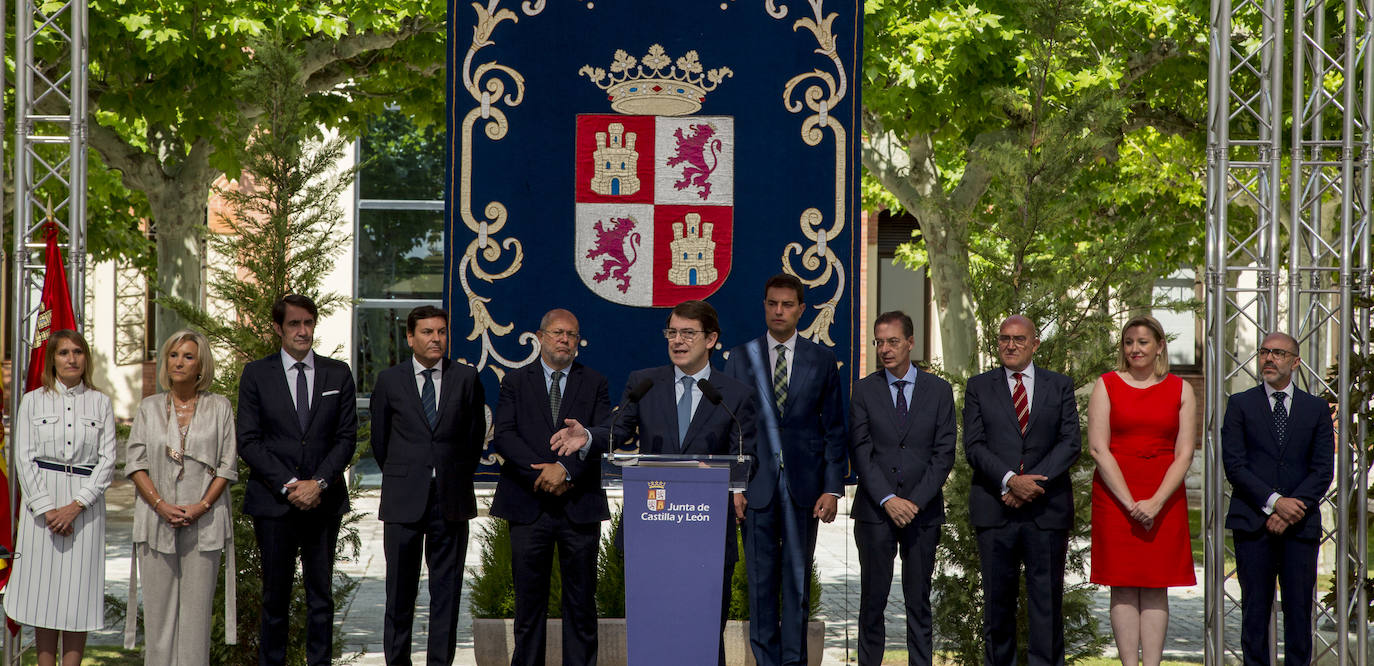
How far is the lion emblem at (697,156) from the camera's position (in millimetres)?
7859

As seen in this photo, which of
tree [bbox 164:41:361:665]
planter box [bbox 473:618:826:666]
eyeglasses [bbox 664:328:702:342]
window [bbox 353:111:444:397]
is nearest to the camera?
eyeglasses [bbox 664:328:702:342]

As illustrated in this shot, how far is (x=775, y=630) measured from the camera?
20.9 feet

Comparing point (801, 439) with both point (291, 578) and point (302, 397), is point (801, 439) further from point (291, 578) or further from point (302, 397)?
point (291, 578)

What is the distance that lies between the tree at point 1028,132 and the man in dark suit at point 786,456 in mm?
1344

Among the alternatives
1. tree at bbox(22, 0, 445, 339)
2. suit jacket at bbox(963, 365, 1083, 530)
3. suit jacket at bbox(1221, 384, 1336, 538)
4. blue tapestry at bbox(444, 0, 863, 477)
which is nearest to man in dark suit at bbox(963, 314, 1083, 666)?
suit jacket at bbox(963, 365, 1083, 530)

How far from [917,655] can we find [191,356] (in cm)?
342

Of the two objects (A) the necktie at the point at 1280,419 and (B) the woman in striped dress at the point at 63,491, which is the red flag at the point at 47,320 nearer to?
(B) the woman in striped dress at the point at 63,491

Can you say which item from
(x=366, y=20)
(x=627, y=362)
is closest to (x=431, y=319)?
(x=627, y=362)

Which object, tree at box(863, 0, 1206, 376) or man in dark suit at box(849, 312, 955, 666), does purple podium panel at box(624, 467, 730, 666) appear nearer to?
man in dark suit at box(849, 312, 955, 666)

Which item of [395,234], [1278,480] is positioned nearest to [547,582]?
[1278,480]

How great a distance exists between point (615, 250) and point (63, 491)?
3.05 meters

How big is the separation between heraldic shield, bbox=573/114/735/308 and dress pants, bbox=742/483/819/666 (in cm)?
178

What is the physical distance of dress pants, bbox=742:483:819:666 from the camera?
6.39 meters

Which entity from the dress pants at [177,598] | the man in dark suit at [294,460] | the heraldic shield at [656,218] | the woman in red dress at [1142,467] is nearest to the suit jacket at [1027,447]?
the woman in red dress at [1142,467]
